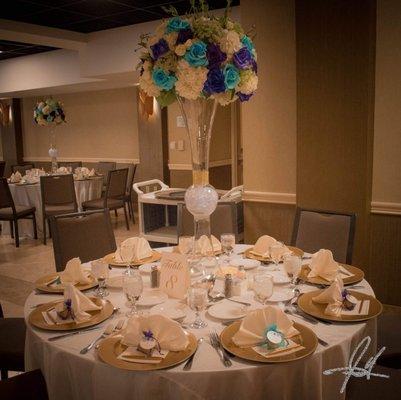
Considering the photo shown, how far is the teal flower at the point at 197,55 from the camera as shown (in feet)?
6.27

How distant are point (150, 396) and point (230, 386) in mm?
243

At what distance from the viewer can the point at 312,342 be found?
152 cm

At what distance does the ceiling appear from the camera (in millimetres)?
5109

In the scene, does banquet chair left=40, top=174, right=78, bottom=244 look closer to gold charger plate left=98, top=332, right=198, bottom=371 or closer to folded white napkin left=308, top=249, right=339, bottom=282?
folded white napkin left=308, top=249, right=339, bottom=282

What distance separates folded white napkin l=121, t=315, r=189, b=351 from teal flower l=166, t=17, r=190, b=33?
46.7 inches

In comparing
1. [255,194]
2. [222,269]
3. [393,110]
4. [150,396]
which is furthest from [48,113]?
[150,396]

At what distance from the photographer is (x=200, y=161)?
2.12m

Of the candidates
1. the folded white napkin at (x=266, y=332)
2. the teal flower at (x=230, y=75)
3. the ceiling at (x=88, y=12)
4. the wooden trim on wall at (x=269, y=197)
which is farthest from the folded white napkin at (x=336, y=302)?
the ceiling at (x=88, y=12)

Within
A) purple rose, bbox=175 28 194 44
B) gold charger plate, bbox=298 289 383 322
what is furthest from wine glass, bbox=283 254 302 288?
purple rose, bbox=175 28 194 44

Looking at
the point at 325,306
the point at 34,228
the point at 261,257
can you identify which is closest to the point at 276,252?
the point at 261,257

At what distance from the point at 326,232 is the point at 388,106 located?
1.30m

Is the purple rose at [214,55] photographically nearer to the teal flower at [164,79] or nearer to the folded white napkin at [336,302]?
the teal flower at [164,79]

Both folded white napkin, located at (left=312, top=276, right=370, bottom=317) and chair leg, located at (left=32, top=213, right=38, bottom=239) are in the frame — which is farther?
chair leg, located at (left=32, top=213, right=38, bottom=239)

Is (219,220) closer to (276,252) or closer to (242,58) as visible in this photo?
(276,252)
